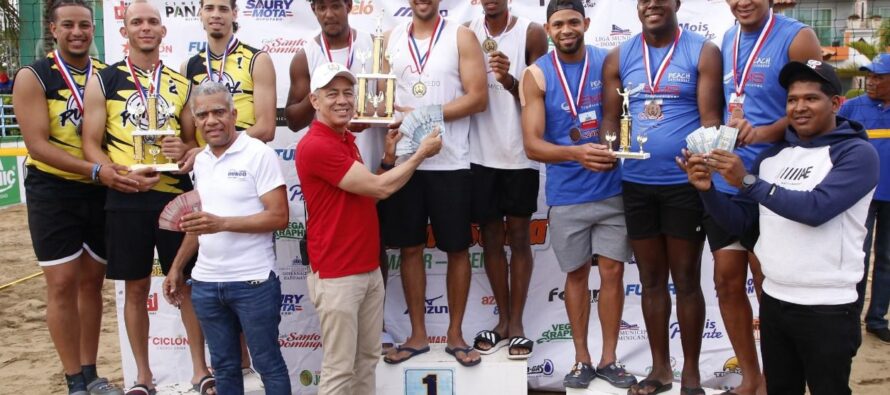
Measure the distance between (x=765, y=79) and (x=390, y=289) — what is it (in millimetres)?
3054

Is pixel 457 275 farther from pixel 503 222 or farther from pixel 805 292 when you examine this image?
pixel 805 292

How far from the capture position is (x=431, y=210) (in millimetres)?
4461

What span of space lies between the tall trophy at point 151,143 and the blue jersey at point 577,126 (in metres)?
2.14

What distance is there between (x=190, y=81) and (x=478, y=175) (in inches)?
73.8

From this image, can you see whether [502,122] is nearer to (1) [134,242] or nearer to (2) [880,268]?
(1) [134,242]

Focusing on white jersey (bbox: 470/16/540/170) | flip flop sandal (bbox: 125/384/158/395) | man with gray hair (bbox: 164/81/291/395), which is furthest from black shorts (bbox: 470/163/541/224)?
flip flop sandal (bbox: 125/384/158/395)

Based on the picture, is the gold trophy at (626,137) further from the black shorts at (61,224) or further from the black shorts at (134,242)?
the black shorts at (61,224)

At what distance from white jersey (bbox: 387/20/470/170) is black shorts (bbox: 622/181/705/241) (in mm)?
1025

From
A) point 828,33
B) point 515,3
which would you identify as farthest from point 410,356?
point 828,33

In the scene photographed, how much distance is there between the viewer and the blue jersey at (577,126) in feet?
13.7

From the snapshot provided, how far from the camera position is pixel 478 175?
15.5 feet

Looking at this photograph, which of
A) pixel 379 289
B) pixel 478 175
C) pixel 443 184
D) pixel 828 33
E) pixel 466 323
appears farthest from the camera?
pixel 828 33

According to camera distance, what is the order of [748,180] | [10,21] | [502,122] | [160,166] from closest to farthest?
[748,180]
[160,166]
[502,122]
[10,21]

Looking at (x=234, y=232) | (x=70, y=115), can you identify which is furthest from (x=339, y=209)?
(x=70, y=115)
